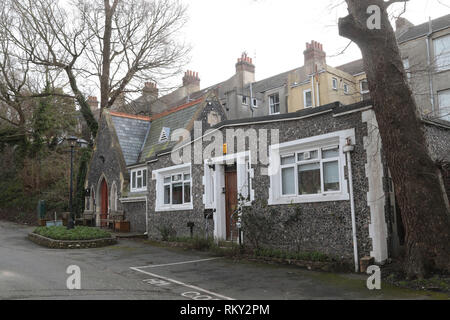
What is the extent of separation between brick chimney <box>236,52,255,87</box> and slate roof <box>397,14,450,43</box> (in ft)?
50.1

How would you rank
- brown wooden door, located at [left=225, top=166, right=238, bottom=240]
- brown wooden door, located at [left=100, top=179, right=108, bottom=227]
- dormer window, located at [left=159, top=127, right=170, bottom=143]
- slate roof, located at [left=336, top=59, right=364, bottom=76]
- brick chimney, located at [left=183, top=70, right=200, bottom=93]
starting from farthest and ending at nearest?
brick chimney, located at [left=183, top=70, right=200, bottom=93], slate roof, located at [left=336, top=59, right=364, bottom=76], brown wooden door, located at [left=100, top=179, right=108, bottom=227], dormer window, located at [left=159, top=127, right=170, bottom=143], brown wooden door, located at [left=225, top=166, right=238, bottom=240]

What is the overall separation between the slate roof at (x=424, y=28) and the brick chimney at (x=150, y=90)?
16248mm

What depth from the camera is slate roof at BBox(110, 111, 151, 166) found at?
23297 millimetres

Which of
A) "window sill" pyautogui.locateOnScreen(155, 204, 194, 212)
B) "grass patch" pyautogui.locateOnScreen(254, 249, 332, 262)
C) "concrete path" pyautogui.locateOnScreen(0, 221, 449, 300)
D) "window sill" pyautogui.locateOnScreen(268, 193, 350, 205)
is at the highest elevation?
"window sill" pyautogui.locateOnScreen(268, 193, 350, 205)

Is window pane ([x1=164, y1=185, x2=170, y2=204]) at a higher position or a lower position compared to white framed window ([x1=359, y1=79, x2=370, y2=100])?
lower

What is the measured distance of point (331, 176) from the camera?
10.6m

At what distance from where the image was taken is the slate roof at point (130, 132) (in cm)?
2330

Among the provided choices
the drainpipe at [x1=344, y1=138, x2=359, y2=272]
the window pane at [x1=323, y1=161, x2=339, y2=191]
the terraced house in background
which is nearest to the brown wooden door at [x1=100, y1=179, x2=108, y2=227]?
the terraced house in background

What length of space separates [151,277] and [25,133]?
2494cm

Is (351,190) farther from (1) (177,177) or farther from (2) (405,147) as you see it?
(1) (177,177)

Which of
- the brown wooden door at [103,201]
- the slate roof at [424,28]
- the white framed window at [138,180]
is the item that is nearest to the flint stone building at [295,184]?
the white framed window at [138,180]

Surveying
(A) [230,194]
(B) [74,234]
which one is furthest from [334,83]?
(B) [74,234]

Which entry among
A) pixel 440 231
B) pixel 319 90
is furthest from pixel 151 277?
pixel 319 90

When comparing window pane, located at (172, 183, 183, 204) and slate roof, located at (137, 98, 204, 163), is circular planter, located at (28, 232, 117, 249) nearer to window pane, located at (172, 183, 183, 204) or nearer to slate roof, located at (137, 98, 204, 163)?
window pane, located at (172, 183, 183, 204)
